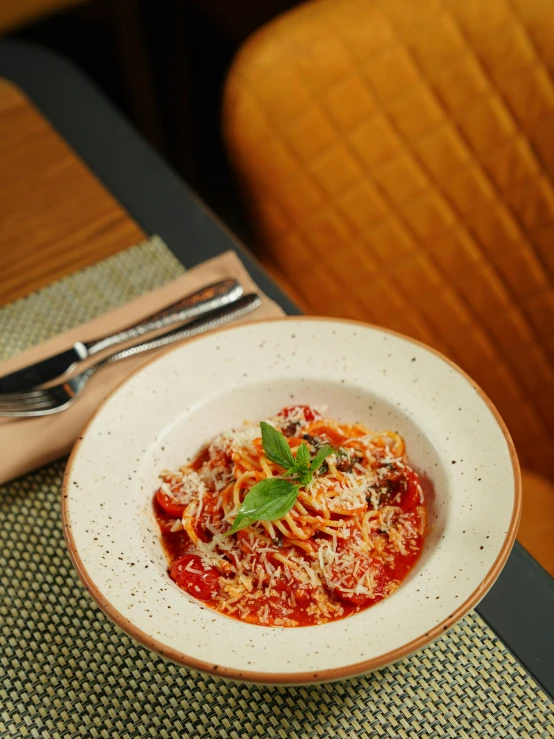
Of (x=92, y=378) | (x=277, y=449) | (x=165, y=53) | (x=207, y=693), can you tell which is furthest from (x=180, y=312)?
(x=165, y=53)

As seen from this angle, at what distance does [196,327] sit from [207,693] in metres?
0.56

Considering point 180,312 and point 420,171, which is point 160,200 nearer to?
point 180,312

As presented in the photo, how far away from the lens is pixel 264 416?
3.71 ft

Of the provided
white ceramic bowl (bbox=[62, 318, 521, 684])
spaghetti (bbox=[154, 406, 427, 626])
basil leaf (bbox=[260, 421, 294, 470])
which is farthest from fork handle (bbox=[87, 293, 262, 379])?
basil leaf (bbox=[260, 421, 294, 470])

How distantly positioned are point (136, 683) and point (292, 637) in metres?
0.24

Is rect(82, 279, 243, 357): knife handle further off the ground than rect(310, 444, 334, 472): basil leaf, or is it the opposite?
rect(82, 279, 243, 357): knife handle

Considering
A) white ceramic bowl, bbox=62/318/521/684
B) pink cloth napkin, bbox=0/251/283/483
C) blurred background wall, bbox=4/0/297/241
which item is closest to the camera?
white ceramic bowl, bbox=62/318/521/684

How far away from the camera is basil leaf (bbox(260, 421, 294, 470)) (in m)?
0.91

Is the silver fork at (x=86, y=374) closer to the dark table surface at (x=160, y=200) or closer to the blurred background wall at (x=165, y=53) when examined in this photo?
the dark table surface at (x=160, y=200)

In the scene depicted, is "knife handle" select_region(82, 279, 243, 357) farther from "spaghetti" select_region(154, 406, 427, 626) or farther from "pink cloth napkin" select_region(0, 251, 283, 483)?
"spaghetti" select_region(154, 406, 427, 626)

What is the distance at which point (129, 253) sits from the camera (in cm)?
149

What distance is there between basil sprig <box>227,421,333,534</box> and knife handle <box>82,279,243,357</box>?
0.39m

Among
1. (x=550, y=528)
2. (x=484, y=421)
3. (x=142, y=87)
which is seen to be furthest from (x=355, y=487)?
(x=142, y=87)

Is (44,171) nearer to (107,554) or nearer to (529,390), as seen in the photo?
(107,554)
